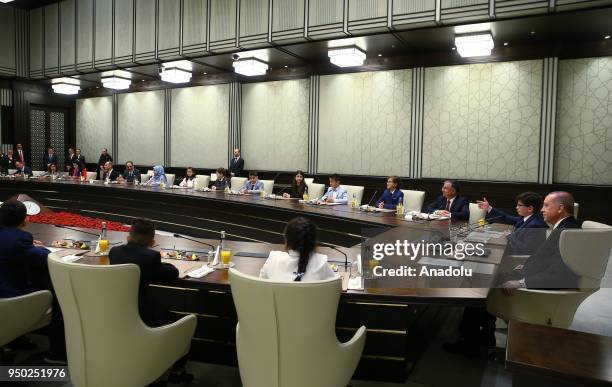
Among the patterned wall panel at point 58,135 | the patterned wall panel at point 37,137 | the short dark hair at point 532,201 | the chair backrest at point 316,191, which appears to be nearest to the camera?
the short dark hair at point 532,201

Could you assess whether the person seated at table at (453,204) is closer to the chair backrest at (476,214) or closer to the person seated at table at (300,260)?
the chair backrest at (476,214)

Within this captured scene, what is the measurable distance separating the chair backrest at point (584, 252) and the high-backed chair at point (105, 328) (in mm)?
2298

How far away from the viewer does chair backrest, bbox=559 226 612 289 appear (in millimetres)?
A: 2652

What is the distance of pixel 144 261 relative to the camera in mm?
2213

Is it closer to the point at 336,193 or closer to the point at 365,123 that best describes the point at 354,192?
the point at 336,193

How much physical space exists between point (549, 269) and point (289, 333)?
1742 millimetres

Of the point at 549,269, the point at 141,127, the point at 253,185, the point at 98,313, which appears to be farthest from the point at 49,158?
the point at 549,269

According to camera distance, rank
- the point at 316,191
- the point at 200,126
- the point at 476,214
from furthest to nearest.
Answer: the point at 200,126, the point at 316,191, the point at 476,214

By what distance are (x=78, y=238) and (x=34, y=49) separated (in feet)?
34.8

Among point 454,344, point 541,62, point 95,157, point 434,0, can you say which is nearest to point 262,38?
point 434,0

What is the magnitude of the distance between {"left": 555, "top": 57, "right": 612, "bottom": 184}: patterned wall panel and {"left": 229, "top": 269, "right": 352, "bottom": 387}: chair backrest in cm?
664

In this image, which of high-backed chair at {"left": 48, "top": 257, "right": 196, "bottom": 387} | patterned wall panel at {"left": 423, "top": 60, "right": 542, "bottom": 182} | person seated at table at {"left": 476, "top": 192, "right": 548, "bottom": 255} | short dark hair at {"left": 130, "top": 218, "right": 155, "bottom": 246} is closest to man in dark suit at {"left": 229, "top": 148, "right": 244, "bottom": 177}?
patterned wall panel at {"left": 423, "top": 60, "right": 542, "bottom": 182}

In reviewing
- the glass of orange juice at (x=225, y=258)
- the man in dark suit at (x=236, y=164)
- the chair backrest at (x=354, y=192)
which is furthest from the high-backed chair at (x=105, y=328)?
the man in dark suit at (x=236, y=164)

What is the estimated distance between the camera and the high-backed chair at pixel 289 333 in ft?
5.76
